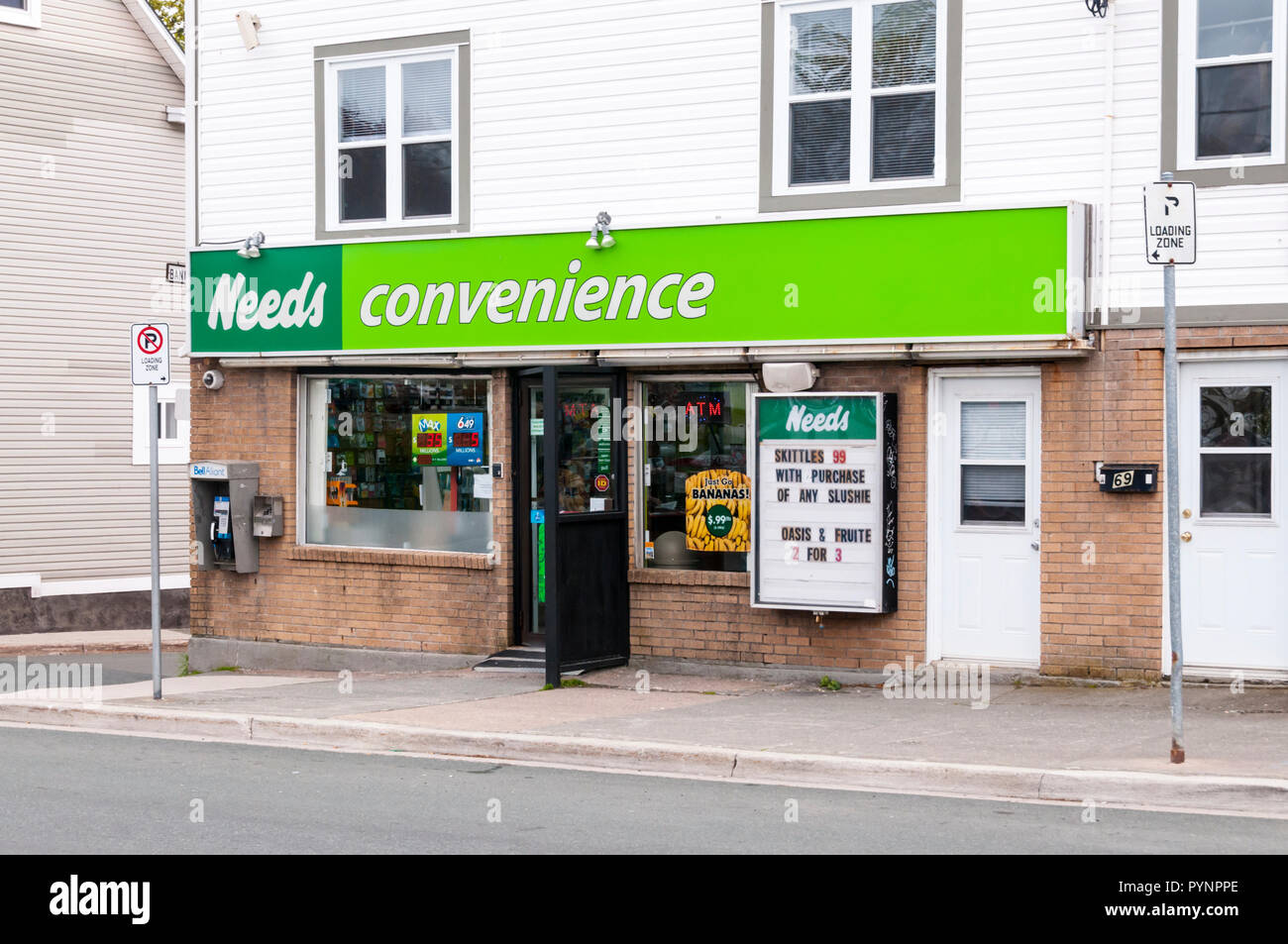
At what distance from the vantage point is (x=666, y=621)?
13.8m

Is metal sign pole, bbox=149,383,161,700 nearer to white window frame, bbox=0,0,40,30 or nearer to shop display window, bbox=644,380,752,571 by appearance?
shop display window, bbox=644,380,752,571

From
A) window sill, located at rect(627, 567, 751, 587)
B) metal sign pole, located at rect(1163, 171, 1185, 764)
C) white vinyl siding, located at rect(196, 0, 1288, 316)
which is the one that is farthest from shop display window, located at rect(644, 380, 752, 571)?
metal sign pole, located at rect(1163, 171, 1185, 764)

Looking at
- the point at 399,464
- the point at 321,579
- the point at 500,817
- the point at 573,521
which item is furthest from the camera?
the point at 321,579

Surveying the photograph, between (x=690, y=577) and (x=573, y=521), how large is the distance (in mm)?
1165

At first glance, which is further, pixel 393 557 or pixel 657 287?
pixel 393 557

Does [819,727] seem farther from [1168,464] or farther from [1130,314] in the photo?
[1130,314]

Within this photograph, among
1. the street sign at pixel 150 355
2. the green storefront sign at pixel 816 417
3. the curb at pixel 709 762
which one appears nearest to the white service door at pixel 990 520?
the green storefront sign at pixel 816 417

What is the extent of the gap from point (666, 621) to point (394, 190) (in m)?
4.93

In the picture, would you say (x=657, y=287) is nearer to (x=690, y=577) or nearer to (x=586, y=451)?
(x=586, y=451)

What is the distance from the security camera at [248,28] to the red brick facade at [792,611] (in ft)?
10.6

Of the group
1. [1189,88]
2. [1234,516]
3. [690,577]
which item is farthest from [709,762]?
[1189,88]

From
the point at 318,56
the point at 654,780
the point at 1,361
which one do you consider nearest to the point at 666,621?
the point at 654,780

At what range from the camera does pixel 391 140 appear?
1495 centimetres

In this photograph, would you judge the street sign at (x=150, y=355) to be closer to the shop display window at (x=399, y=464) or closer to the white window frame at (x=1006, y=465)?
the shop display window at (x=399, y=464)
